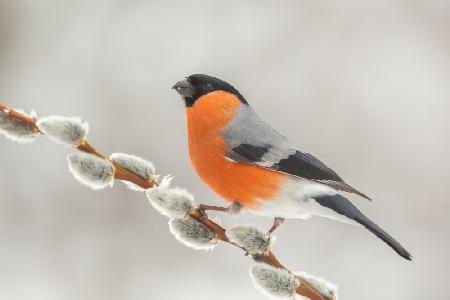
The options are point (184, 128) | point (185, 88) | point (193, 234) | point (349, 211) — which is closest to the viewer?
point (193, 234)

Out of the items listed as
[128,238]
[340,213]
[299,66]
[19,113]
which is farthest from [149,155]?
[19,113]

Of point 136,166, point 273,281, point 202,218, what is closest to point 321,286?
point 273,281

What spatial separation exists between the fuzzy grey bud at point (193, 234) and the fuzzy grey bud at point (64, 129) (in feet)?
0.83

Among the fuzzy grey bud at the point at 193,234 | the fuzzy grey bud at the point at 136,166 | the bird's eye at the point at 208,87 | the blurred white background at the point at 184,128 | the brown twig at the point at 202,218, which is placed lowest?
the blurred white background at the point at 184,128

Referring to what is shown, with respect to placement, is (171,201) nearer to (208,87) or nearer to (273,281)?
(273,281)

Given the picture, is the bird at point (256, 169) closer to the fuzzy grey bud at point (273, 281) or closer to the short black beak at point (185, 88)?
the short black beak at point (185, 88)

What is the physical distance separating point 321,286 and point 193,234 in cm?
29

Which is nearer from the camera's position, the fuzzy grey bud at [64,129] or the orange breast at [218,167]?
the fuzzy grey bud at [64,129]

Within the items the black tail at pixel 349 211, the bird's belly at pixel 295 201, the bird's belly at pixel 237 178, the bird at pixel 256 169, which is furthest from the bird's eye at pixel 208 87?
the black tail at pixel 349 211

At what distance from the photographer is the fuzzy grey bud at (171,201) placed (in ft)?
4.02

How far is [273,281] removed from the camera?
1202 millimetres

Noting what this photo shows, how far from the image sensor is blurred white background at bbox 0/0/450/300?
4.48m

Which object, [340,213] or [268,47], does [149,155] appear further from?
[340,213]

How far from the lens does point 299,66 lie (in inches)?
204
